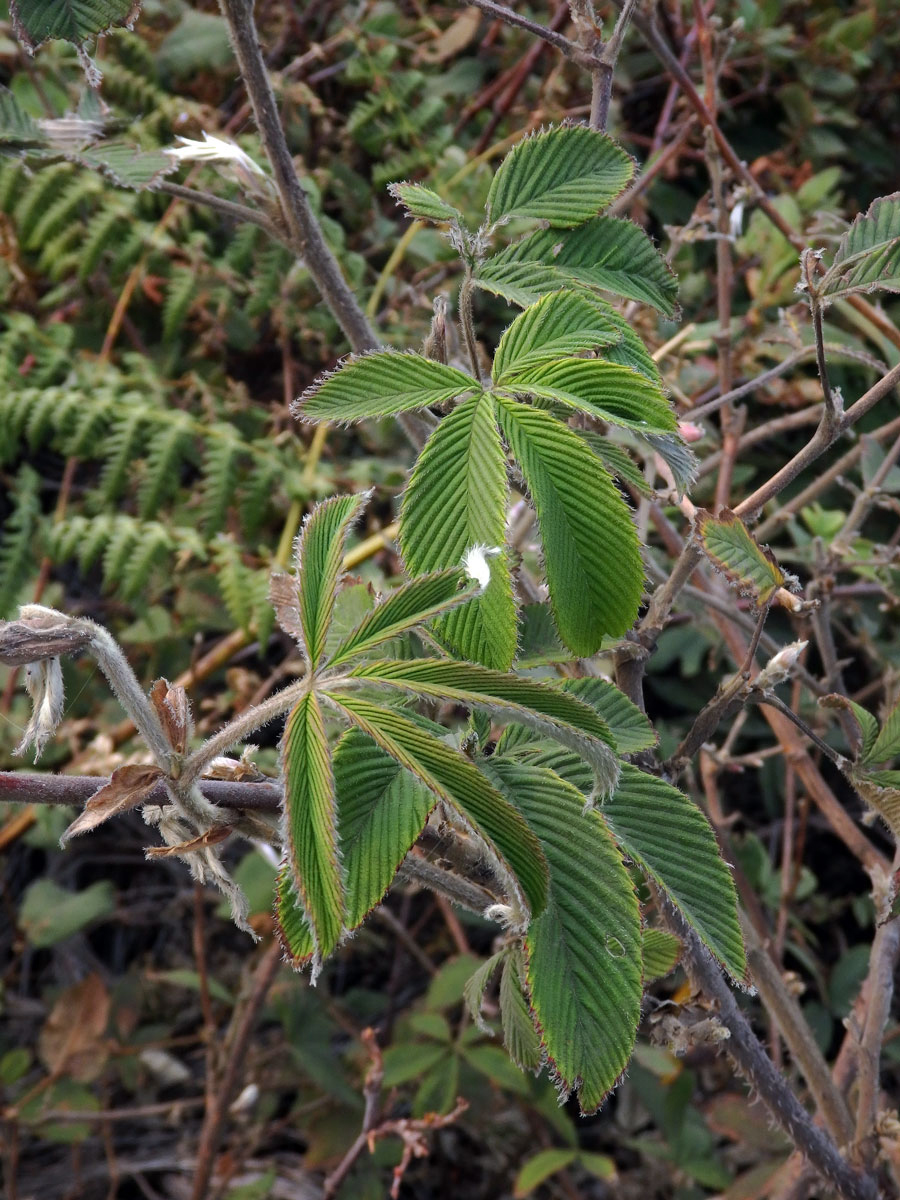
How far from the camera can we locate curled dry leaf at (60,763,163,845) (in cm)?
57

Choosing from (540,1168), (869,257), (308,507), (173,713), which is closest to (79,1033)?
(540,1168)

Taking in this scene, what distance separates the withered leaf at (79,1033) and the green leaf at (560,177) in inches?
61.6

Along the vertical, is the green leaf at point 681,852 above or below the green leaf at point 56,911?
above

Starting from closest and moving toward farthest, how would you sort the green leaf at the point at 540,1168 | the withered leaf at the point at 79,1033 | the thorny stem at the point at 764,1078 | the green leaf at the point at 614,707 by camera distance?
1. the green leaf at the point at 614,707
2. the thorny stem at the point at 764,1078
3. the green leaf at the point at 540,1168
4. the withered leaf at the point at 79,1033

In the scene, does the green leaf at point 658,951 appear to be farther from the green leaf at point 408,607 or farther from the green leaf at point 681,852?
the green leaf at point 408,607

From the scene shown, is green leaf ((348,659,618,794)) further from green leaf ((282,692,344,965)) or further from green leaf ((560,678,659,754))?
green leaf ((560,678,659,754))

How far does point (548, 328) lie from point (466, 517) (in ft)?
0.47

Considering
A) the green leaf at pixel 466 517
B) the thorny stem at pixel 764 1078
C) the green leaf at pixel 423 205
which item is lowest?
the thorny stem at pixel 764 1078

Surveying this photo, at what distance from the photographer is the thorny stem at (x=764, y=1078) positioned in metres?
0.83

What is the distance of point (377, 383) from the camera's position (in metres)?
0.66

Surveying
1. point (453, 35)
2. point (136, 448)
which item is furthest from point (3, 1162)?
point (453, 35)

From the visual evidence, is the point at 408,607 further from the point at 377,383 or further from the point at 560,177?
the point at 560,177

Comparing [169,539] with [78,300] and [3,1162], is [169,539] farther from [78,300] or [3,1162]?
[3,1162]

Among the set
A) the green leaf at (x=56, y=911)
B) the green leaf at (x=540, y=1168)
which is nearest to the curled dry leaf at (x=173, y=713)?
the green leaf at (x=540, y=1168)
